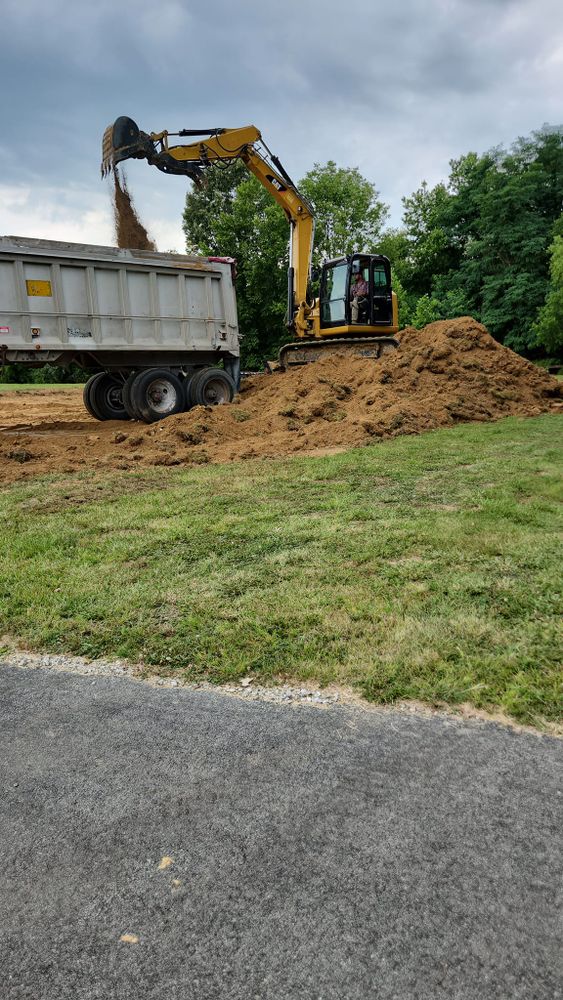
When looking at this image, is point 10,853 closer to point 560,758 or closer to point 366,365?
point 560,758

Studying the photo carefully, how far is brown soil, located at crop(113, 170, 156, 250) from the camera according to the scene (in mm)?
14750

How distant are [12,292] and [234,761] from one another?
11240mm

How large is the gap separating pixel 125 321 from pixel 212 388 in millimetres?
2488

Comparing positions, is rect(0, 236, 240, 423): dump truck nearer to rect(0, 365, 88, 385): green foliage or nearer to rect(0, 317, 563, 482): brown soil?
rect(0, 317, 563, 482): brown soil

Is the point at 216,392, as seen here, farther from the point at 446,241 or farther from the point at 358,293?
the point at 446,241

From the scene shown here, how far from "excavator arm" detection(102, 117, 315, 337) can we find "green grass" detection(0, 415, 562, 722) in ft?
32.9

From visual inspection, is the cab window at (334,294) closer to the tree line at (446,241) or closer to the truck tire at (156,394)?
the truck tire at (156,394)

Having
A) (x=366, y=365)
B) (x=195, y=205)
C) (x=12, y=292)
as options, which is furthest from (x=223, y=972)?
(x=195, y=205)

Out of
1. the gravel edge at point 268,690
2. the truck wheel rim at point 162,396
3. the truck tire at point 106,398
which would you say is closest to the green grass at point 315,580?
the gravel edge at point 268,690

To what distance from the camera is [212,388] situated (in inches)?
570

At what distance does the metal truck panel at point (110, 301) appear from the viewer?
11547mm

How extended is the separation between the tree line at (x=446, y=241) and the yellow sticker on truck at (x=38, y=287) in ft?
87.5

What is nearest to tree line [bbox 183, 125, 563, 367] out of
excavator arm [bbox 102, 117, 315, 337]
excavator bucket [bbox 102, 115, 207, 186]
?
excavator arm [bbox 102, 117, 315, 337]

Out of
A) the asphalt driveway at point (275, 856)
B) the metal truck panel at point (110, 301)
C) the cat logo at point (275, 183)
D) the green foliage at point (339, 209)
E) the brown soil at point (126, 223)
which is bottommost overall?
the asphalt driveway at point (275, 856)
